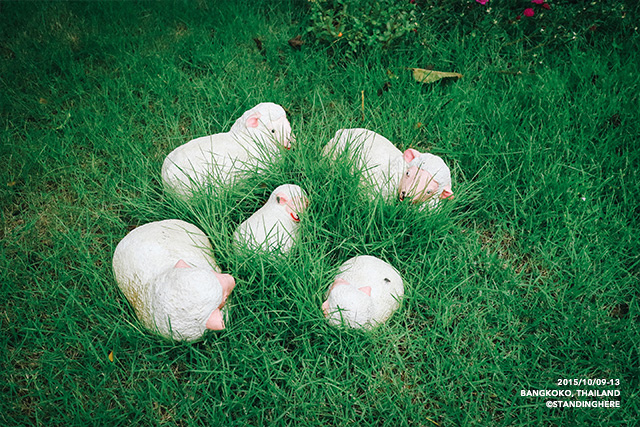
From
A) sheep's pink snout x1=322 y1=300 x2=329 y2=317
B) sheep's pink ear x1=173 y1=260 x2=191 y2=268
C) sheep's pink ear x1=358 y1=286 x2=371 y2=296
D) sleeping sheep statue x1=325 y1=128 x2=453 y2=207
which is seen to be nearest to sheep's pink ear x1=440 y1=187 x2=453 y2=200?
sleeping sheep statue x1=325 y1=128 x2=453 y2=207

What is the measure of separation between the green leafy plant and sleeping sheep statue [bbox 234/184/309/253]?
159 centimetres

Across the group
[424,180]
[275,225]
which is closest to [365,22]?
[424,180]

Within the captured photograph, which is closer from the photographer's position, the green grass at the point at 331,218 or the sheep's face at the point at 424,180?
the green grass at the point at 331,218

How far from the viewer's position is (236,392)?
5.82 ft

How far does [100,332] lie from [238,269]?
0.69 m

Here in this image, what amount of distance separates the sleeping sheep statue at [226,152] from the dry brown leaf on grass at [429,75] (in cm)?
113

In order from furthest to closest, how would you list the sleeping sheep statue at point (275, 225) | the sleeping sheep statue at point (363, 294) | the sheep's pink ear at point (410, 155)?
the sheep's pink ear at point (410, 155) < the sleeping sheep statue at point (275, 225) < the sleeping sheep statue at point (363, 294)

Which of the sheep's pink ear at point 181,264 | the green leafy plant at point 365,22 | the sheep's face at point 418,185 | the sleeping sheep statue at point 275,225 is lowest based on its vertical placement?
the sheep's face at point 418,185

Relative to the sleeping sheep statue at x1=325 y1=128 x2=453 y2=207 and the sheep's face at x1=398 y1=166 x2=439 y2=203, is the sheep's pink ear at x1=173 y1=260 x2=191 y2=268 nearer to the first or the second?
the sleeping sheep statue at x1=325 y1=128 x2=453 y2=207

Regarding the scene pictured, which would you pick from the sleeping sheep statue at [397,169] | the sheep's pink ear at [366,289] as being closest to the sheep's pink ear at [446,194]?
the sleeping sheep statue at [397,169]

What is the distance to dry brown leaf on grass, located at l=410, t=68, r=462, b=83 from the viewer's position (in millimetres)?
2930

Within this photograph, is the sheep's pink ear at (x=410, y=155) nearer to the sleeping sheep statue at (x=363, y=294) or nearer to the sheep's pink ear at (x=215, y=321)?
the sleeping sheep statue at (x=363, y=294)

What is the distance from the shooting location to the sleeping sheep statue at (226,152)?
2.13 meters

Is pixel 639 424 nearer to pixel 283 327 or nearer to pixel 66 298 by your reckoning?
pixel 283 327
